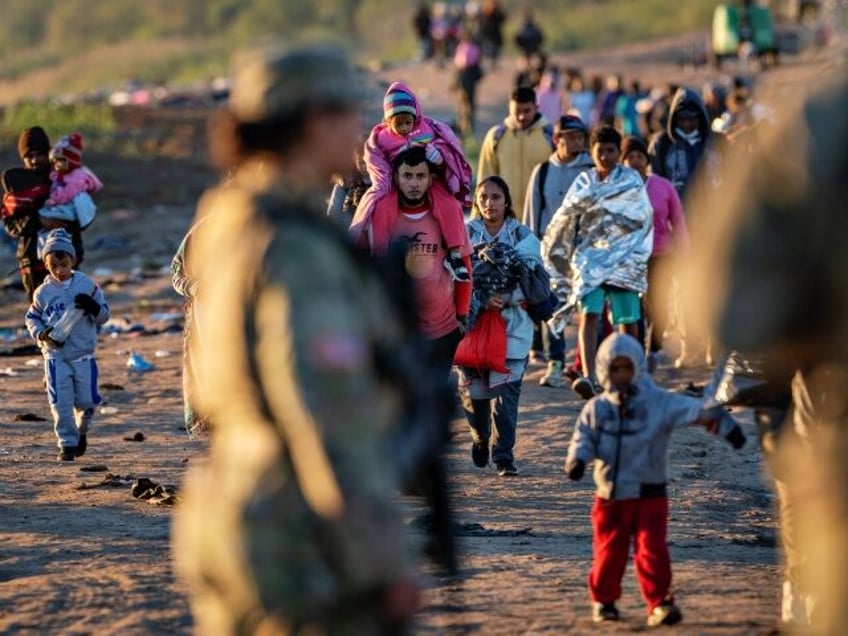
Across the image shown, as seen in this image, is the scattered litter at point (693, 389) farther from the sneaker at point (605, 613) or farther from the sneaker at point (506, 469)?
the sneaker at point (605, 613)

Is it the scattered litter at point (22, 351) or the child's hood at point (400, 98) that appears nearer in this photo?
the child's hood at point (400, 98)

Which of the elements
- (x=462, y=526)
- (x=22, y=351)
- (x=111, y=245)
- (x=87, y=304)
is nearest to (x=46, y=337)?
(x=87, y=304)

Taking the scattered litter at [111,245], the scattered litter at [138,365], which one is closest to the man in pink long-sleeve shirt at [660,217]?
the scattered litter at [138,365]

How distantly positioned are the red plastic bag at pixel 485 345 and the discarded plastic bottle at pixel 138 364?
5326 millimetres

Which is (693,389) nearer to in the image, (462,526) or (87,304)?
(87,304)

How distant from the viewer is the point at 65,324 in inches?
458

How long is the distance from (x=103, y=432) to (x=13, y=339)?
5.52 meters

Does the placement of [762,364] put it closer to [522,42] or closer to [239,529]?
[239,529]

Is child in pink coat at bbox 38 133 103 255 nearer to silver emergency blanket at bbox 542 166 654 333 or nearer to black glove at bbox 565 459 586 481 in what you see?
silver emergency blanket at bbox 542 166 654 333

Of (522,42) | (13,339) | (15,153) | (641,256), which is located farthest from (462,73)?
(641,256)

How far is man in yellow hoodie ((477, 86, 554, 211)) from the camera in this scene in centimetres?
1483

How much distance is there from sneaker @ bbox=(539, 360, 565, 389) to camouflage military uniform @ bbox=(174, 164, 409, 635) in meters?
9.42

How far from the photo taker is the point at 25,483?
36.2 ft

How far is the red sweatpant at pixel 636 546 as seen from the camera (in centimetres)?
748
